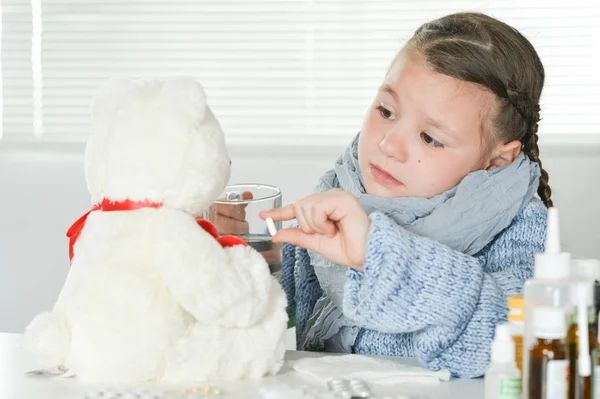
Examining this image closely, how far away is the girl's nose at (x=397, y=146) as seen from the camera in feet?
4.02

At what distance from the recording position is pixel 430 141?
48.9 inches

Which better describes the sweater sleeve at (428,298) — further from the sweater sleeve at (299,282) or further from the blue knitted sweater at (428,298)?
the sweater sleeve at (299,282)

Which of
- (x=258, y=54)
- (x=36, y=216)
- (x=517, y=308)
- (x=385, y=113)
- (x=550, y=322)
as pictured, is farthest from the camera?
(x=36, y=216)

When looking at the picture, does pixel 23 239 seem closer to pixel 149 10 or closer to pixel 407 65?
pixel 149 10

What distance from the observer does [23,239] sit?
268cm

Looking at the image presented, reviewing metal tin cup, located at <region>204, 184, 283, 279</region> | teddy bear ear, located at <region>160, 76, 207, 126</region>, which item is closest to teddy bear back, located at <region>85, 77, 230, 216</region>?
teddy bear ear, located at <region>160, 76, 207, 126</region>

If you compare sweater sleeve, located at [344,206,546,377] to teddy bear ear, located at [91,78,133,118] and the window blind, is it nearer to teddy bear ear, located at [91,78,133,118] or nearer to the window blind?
teddy bear ear, located at [91,78,133,118]

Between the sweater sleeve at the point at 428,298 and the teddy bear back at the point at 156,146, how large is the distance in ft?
0.69

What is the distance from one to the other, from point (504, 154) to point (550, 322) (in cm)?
67

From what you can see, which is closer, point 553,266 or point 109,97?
point 553,266

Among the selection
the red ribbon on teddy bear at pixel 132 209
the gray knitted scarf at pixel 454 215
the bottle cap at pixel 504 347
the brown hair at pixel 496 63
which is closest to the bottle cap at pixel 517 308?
the bottle cap at pixel 504 347

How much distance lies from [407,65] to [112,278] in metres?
0.60

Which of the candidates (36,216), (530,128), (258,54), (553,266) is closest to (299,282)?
(530,128)

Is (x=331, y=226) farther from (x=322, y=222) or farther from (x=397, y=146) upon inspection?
(x=397, y=146)
